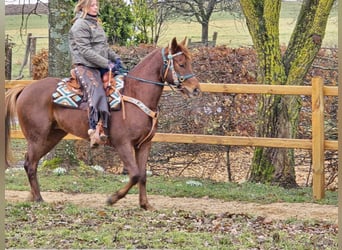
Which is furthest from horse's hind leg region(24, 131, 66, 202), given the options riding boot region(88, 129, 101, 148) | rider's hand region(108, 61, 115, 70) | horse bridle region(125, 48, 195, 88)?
horse bridle region(125, 48, 195, 88)

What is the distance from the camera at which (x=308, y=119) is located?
9.66 meters

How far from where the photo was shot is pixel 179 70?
6.71 metres

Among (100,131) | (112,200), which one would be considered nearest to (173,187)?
(112,200)

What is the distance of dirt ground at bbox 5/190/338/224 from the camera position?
715 centimetres

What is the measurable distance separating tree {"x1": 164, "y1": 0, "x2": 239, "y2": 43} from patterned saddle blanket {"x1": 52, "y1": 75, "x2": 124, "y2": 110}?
18.5 feet

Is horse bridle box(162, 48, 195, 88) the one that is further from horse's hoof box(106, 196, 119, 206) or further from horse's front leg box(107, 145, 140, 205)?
horse's hoof box(106, 196, 119, 206)

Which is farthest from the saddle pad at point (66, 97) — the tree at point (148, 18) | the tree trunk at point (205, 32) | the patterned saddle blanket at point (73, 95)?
the tree trunk at point (205, 32)

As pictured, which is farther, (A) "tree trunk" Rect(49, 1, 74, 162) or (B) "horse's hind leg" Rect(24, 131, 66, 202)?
(A) "tree trunk" Rect(49, 1, 74, 162)

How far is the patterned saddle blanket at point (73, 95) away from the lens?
6.84 m

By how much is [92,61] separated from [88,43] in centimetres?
19

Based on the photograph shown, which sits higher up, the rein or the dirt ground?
the rein

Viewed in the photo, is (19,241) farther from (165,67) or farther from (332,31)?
(332,31)

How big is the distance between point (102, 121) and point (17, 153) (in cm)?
549

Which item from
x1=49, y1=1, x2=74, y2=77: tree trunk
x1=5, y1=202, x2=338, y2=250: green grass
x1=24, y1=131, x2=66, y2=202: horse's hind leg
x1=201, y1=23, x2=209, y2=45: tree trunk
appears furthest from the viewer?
x1=201, y1=23, x2=209, y2=45: tree trunk
